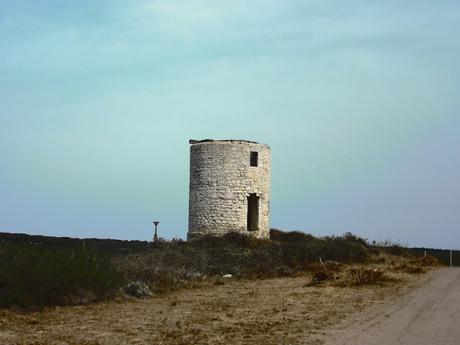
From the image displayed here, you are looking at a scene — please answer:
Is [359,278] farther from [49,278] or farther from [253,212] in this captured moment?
[253,212]

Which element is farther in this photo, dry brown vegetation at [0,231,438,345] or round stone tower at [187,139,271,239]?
round stone tower at [187,139,271,239]

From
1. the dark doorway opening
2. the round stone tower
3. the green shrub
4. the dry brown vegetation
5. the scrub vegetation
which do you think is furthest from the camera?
the dark doorway opening

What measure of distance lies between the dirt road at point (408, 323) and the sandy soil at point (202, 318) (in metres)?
0.39

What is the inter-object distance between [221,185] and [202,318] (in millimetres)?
16633

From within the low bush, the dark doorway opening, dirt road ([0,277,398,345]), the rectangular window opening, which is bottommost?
dirt road ([0,277,398,345])

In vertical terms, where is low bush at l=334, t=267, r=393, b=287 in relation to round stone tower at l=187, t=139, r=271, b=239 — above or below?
below

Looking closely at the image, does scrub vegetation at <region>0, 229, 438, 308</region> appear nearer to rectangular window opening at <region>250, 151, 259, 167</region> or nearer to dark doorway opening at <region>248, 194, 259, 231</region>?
dark doorway opening at <region>248, 194, 259, 231</region>

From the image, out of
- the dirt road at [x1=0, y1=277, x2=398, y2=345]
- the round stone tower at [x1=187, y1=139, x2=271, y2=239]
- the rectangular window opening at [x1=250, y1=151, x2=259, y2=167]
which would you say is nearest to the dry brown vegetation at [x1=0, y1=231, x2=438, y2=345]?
the dirt road at [x1=0, y1=277, x2=398, y2=345]

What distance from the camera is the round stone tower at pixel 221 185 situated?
27750 millimetres

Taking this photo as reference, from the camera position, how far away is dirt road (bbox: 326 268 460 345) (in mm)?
8844

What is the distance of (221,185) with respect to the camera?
2775cm

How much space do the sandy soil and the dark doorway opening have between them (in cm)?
1288

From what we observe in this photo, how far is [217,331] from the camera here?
9.74 m

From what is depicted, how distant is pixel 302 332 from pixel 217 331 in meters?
1.35
